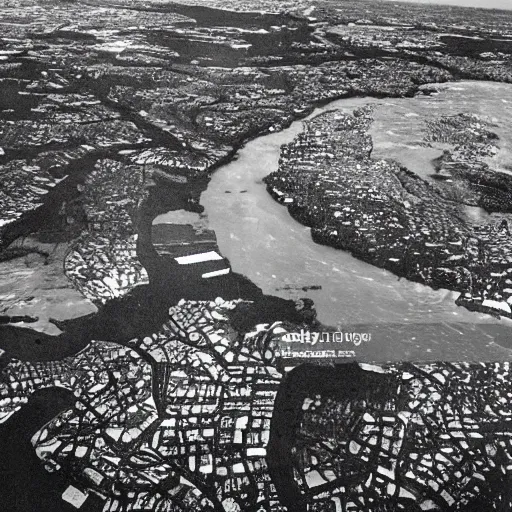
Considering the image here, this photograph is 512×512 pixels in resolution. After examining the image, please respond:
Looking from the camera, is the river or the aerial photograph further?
the river

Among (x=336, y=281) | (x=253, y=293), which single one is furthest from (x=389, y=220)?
(x=253, y=293)

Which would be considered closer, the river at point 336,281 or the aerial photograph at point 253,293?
the aerial photograph at point 253,293

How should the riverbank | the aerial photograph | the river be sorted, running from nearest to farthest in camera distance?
the aerial photograph
the river
the riverbank

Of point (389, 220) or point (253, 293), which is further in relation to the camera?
point (389, 220)

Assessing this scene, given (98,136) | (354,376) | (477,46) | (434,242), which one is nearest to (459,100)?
(477,46)

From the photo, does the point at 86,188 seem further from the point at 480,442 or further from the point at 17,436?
the point at 480,442

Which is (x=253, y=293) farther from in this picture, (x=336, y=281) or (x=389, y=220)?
(x=389, y=220)

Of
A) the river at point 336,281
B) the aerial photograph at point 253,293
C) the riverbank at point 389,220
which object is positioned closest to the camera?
the aerial photograph at point 253,293
